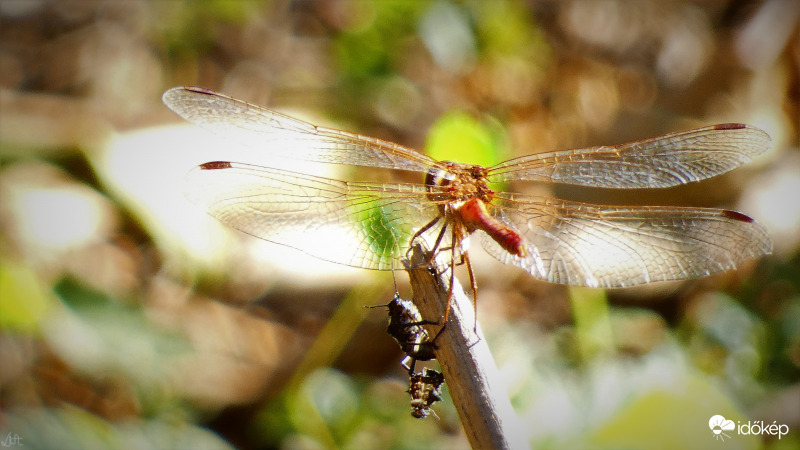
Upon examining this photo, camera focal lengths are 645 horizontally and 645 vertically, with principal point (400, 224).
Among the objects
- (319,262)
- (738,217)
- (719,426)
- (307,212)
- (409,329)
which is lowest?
(409,329)

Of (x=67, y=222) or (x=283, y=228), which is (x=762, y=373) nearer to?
(x=283, y=228)

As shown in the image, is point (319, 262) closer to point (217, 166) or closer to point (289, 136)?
point (289, 136)

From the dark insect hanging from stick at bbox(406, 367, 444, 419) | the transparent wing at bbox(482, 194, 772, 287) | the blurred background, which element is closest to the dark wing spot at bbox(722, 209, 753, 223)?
the transparent wing at bbox(482, 194, 772, 287)

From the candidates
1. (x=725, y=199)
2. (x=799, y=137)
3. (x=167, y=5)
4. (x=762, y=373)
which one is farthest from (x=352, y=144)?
(x=799, y=137)

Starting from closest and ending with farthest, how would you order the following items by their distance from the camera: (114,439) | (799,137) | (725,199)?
(114,439)
(725,199)
(799,137)

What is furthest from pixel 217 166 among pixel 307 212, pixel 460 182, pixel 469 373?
pixel 469 373

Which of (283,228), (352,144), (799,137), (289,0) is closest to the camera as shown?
(283,228)

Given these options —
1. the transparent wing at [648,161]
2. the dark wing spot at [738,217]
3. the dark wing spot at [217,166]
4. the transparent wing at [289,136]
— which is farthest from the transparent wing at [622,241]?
the dark wing spot at [217,166]

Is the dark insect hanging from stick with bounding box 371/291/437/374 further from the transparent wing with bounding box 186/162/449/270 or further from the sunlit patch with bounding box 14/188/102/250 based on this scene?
the sunlit patch with bounding box 14/188/102/250
